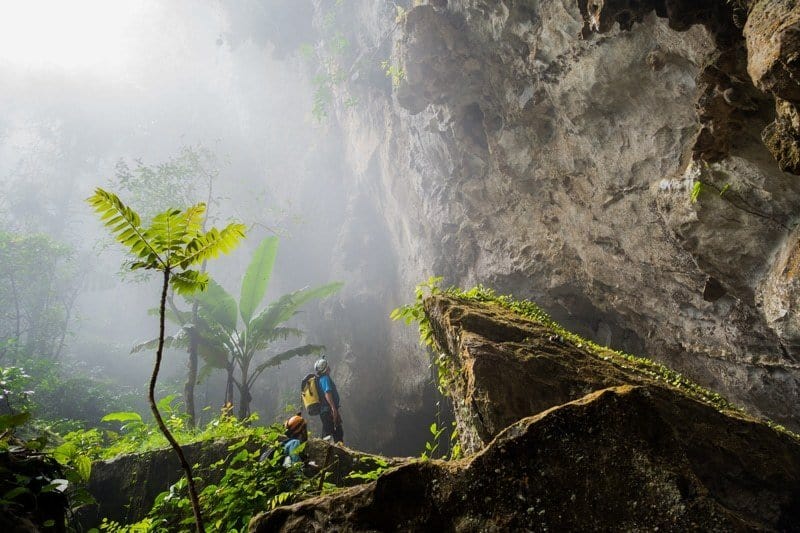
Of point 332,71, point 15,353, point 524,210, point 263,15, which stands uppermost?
point 263,15

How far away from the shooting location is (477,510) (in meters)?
1.39

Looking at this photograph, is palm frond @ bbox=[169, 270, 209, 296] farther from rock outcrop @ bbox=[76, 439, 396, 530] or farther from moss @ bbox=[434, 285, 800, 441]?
rock outcrop @ bbox=[76, 439, 396, 530]

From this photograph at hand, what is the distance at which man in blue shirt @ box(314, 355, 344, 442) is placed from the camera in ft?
20.0

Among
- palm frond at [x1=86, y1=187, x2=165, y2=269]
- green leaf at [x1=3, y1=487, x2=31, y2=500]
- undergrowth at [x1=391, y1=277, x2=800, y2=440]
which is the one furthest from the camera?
undergrowth at [x1=391, y1=277, x2=800, y2=440]

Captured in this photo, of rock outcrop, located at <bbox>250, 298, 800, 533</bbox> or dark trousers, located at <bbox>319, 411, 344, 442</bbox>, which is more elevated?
dark trousers, located at <bbox>319, 411, 344, 442</bbox>

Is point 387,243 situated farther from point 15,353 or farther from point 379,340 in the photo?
point 15,353

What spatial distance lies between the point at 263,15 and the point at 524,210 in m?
18.5

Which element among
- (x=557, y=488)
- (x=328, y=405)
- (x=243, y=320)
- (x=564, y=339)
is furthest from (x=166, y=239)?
(x=243, y=320)

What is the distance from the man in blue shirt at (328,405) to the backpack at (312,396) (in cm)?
6

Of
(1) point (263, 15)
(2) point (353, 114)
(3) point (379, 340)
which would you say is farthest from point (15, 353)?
(1) point (263, 15)

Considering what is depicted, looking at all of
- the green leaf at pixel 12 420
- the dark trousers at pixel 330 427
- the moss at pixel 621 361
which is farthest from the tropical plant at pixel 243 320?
the green leaf at pixel 12 420

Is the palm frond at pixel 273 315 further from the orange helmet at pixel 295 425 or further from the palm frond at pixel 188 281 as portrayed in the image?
the palm frond at pixel 188 281

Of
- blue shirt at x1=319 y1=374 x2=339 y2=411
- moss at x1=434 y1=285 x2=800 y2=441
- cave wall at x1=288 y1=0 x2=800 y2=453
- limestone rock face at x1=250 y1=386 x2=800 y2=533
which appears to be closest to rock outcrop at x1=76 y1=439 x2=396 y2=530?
moss at x1=434 y1=285 x2=800 y2=441

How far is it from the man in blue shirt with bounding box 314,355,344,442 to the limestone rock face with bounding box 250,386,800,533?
4585 millimetres
